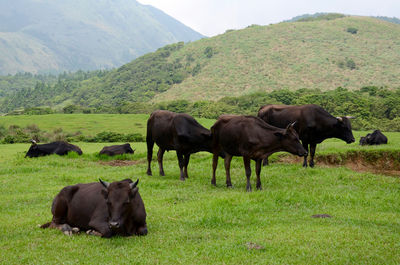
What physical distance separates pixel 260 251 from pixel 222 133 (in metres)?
7.07

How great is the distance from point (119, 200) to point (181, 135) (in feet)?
24.7

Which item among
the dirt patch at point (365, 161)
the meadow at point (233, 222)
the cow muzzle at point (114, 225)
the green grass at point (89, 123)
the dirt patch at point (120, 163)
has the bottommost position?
the green grass at point (89, 123)

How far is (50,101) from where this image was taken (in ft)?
477

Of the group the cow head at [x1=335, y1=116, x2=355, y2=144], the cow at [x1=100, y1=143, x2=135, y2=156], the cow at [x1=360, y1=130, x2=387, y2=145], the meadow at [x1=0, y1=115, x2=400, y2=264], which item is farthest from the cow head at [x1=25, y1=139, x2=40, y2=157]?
the cow at [x1=360, y1=130, x2=387, y2=145]

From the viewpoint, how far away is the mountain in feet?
324

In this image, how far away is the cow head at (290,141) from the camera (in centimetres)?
1285

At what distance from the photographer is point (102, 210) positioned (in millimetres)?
8180

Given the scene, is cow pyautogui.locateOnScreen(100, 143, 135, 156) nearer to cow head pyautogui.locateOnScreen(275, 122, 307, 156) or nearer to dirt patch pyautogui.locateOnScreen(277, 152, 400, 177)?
dirt patch pyautogui.locateOnScreen(277, 152, 400, 177)

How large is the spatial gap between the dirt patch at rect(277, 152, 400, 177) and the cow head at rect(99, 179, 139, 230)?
38.3ft

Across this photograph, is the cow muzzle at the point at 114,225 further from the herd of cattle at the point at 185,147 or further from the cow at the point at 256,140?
the cow at the point at 256,140

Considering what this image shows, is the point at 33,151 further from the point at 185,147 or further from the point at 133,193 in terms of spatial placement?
the point at 133,193

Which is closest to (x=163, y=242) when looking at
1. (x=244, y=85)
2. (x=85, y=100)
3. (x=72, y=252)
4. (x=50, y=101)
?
(x=72, y=252)

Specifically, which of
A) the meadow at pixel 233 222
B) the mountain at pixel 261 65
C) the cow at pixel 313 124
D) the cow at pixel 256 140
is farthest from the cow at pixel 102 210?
the mountain at pixel 261 65

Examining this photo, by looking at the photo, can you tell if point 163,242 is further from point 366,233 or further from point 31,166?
point 31,166
